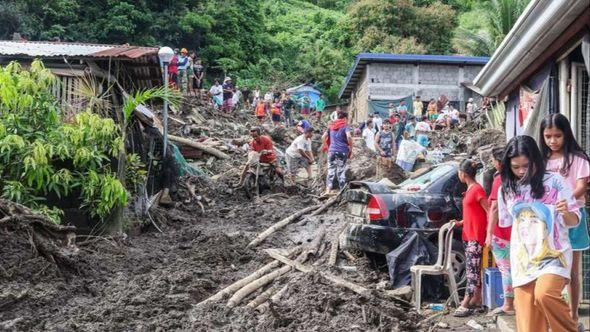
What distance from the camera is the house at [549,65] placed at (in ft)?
18.7

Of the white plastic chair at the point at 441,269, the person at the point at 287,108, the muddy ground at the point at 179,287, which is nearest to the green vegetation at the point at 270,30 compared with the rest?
the person at the point at 287,108

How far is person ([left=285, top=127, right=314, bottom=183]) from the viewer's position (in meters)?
17.0

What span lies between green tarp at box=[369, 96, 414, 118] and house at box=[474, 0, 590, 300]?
910 inches

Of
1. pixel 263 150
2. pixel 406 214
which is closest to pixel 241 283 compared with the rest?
pixel 406 214

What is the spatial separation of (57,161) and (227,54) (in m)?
32.0

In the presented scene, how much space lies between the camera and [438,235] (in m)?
8.70

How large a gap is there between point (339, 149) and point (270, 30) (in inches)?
1533

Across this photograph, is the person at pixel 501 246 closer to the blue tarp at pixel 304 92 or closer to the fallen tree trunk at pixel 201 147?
the fallen tree trunk at pixel 201 147

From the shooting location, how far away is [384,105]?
31891mm

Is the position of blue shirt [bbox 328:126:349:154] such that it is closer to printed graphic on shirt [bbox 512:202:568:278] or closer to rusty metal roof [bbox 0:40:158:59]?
rusty metal roof [bbox 0:40:158:59]

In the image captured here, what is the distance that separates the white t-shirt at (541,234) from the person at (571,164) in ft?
2.06

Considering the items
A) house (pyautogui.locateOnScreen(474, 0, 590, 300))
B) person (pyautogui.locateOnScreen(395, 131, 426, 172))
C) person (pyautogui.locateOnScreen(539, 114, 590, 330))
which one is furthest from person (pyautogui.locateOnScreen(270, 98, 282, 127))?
person (pyautogui.locateOnScreen(539, 114, 590, 330))

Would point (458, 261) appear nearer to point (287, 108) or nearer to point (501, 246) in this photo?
point (501, 246)

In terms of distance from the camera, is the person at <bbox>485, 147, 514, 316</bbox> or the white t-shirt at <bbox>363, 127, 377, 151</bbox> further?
the white t-shirt at <bbox>363, 127, 377, 151</bbox>
